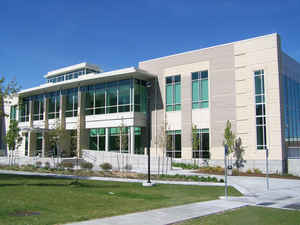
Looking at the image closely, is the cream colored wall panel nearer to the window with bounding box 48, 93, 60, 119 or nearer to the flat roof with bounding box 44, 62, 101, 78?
the flat roof with bounding box 44, 62, 101, 78

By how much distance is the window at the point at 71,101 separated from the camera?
45969 millimetres

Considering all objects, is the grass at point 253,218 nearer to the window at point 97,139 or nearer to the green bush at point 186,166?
the green bush at point 186,166

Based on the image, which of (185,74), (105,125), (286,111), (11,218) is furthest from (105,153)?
(11,218)

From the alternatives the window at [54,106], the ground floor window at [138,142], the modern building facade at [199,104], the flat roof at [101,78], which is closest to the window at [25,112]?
the flat roof at [101,78]

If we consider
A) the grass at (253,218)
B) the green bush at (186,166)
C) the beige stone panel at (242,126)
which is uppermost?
the beige stone panel at (242,126)

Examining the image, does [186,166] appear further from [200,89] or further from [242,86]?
[242,86]

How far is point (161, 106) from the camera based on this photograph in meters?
39.0

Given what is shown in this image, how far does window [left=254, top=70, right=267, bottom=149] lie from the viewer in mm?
31072

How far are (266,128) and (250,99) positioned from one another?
3.30m

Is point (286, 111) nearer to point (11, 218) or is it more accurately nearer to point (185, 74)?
point (185, 74)

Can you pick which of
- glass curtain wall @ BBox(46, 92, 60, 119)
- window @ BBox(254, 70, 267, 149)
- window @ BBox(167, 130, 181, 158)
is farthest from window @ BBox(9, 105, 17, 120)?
window @ BBox(254, 70, 267, 149)

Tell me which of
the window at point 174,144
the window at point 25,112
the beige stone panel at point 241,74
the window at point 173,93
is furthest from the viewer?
the window at point 25,112

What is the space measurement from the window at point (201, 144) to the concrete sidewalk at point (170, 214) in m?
21.7

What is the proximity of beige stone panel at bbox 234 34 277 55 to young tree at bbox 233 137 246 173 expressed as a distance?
9070mm
